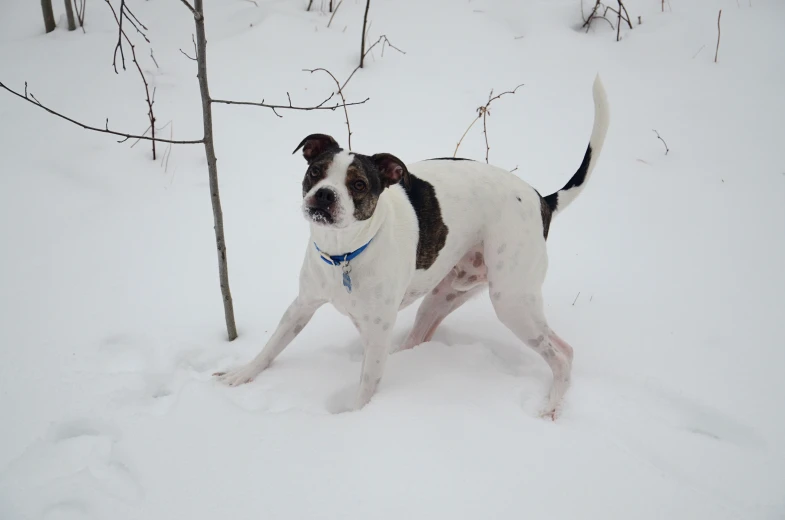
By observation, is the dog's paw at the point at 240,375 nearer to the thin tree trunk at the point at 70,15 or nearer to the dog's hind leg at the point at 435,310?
the dog's hind leg at the point at 435,310

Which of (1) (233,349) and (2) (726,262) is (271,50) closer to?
(1) (233,349)

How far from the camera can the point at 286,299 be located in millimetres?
3484

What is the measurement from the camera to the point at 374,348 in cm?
264

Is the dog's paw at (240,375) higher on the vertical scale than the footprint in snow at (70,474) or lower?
lower

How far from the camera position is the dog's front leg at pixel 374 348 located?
8.55 feet

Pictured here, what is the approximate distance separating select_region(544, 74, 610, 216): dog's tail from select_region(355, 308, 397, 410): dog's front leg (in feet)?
4.03

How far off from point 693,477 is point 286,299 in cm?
240

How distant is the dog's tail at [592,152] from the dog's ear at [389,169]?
3.26 ft

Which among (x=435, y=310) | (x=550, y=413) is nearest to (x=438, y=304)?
(x=435, y=310)

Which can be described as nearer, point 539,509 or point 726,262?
point 539,509

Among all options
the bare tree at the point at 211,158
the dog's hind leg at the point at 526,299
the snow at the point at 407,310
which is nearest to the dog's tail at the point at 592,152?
the dog's hind leg at the point at 526,299

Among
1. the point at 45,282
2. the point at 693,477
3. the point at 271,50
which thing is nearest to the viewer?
the point at 693,477

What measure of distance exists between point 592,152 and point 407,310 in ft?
5.08

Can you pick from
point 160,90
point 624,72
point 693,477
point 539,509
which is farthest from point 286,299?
point 624,72
